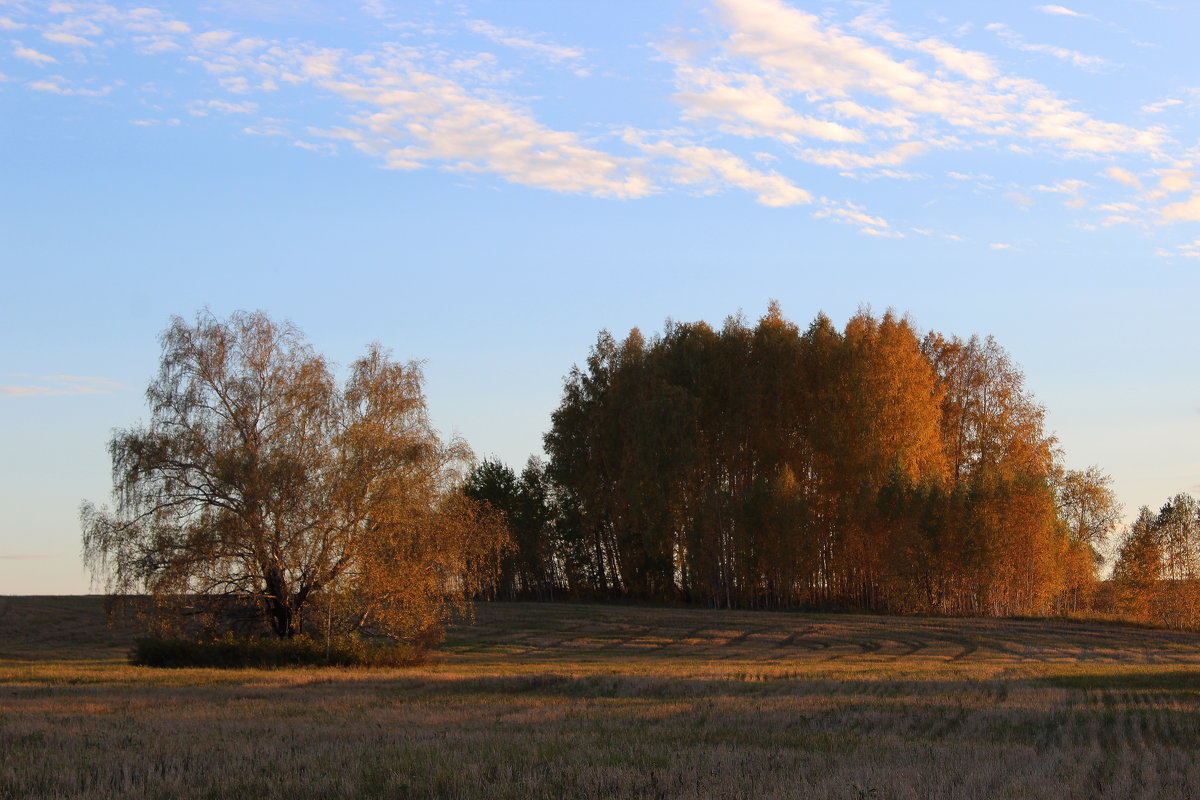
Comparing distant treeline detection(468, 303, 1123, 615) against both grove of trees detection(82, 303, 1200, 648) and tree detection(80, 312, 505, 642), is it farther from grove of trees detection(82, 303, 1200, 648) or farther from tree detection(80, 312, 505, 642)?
tree detection(80, 312, 505, 642)

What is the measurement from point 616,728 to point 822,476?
46.1 metres

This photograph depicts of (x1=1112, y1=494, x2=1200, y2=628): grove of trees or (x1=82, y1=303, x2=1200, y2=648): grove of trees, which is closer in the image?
(x1=82, y1=303, x2=1200, y2=648): grove of trees

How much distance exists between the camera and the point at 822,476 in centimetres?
6159

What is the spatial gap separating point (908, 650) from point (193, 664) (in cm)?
2531

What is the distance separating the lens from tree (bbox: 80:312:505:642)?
31969 mm

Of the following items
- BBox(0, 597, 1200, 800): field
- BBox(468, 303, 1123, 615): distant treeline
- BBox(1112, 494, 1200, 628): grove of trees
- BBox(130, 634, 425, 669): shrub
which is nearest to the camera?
BBox(0, 597, 1200, 800): field

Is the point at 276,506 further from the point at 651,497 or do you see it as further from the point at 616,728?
the point at 651,497

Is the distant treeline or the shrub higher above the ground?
the distant treeline

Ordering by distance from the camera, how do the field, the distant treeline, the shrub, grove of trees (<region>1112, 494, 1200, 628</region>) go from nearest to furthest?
the field < the shrub < grove of trees (<region>1112, 494, 1200, 628</region>) < the distant treeline

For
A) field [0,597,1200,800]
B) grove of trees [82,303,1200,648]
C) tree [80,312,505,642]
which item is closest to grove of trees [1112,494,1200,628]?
grove of trees [82,303,1200,648]

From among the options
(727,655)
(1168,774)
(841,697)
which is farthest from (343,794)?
(727,655)

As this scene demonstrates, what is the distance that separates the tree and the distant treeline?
29.0 m

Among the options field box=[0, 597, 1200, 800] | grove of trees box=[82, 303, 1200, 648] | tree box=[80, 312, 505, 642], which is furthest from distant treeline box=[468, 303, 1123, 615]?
tree box=[80, 312, 505, 642]

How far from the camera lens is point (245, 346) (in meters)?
34.7
